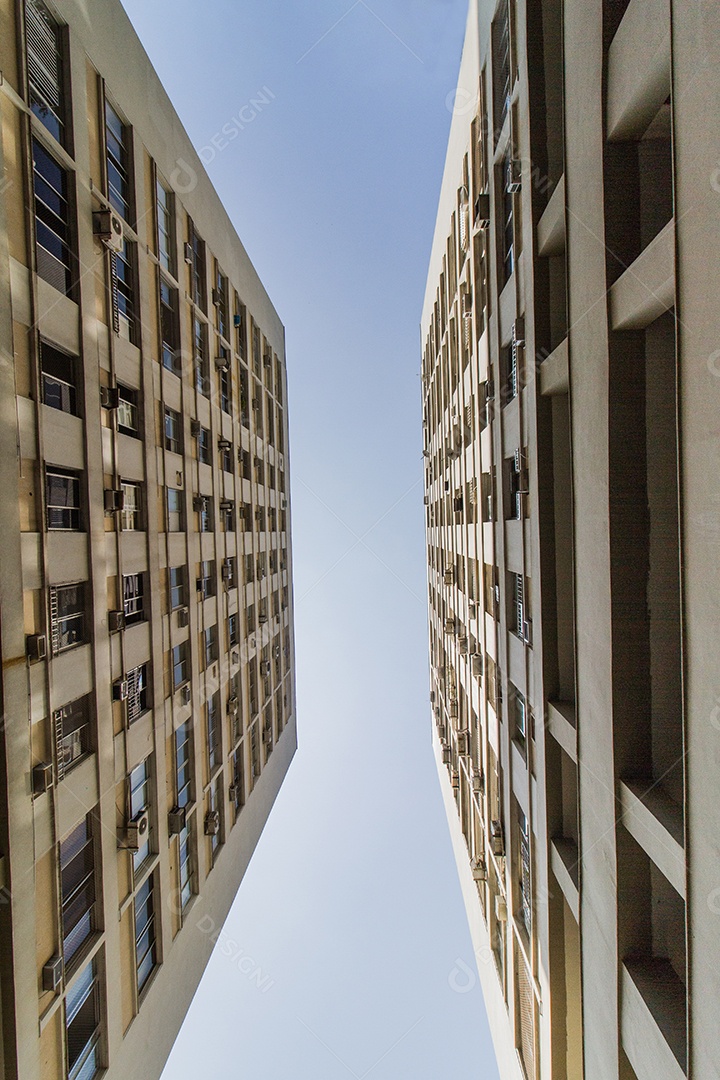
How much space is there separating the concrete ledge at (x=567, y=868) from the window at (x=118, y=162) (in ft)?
60.9

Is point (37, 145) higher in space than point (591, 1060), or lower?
higher

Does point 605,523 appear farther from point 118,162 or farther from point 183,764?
point 118,162

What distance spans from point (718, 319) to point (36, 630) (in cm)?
1146

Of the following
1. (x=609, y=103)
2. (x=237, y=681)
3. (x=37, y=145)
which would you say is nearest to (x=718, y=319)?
(x=609, y=103)

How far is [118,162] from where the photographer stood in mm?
12930

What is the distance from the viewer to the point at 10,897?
8258 millimetres

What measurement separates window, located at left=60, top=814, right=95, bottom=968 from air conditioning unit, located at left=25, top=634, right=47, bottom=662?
13.3 ft

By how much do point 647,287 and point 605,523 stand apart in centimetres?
356

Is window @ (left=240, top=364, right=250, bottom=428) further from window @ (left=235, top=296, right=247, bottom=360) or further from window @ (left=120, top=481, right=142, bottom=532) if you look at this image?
window @ (left=120, top=481, right=142, bottom=532)

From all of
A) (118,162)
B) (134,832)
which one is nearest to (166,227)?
(118,162)

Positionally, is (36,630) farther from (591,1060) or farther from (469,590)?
(469,590)

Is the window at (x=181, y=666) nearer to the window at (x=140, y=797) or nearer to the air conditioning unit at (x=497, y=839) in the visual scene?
the window at (x=140, y=797)

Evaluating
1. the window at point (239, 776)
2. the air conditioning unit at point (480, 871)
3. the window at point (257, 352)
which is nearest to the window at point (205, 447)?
the window at point (257, 352)

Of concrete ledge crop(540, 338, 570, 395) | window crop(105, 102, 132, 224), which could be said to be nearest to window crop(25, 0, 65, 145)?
window crop(105, 102, 132, 224)
